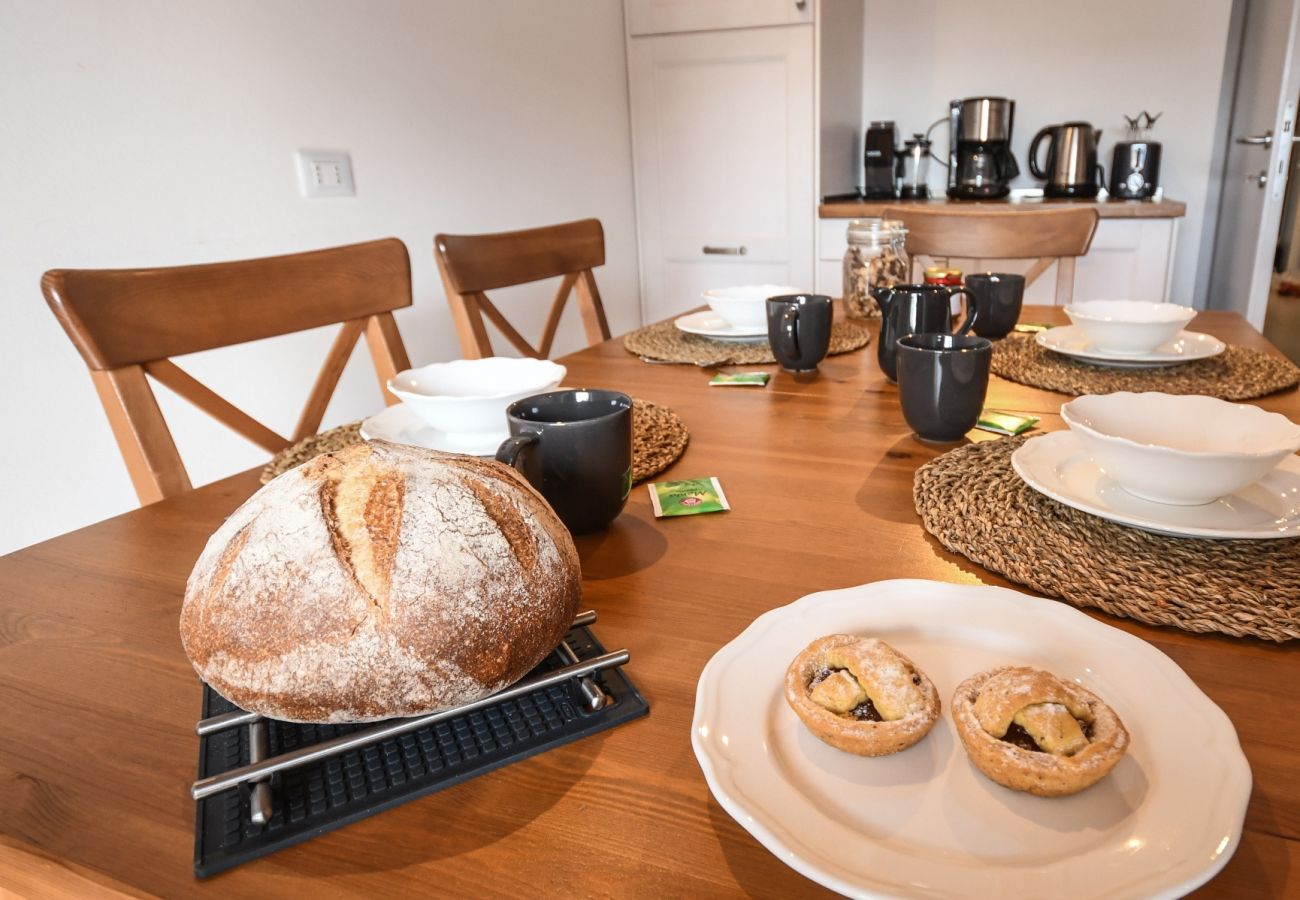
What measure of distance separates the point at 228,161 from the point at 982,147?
2612mm

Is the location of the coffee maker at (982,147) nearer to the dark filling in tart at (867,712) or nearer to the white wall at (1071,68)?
the white wall at (1071,68)

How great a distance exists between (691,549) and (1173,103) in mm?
3422

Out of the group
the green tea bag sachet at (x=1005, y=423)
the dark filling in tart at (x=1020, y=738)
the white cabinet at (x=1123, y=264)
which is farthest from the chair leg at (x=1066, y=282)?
the dark filling in tart at (x=1020, y=738)

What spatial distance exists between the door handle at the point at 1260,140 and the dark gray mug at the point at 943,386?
256cm

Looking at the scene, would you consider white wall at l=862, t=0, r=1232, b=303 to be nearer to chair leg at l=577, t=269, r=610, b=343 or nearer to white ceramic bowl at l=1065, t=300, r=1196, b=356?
chair leg at l=577, t=269, r=610, b=343

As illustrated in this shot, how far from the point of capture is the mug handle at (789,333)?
1.11m

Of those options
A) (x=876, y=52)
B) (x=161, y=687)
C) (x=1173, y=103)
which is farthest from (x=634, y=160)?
(x=161, y=687)

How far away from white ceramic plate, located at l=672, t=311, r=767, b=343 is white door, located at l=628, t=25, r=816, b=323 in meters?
1.82

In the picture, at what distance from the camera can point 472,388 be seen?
3.04ft

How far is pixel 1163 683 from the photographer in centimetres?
41

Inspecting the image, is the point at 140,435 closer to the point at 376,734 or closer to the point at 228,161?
the point at 376,734

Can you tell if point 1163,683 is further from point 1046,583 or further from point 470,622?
point 470,622

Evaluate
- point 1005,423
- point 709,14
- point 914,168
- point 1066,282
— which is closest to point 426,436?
point 1005,423

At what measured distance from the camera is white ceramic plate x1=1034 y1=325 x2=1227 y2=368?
1091mm
